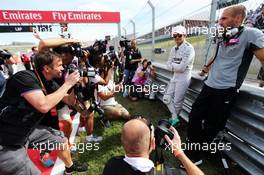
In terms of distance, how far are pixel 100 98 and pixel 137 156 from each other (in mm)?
3139

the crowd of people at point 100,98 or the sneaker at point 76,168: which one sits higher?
the crowd of people at point 100,98

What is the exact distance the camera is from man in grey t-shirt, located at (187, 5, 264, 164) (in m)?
2.53

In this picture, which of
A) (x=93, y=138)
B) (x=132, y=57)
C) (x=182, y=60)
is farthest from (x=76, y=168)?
(x=132, y=57)

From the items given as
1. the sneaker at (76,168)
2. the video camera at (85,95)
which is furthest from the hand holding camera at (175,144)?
the video camera at (85,95)

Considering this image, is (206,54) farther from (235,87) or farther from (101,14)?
(101,14)

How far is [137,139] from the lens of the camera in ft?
4.67

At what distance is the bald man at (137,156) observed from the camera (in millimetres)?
1405

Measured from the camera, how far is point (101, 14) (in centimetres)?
1559

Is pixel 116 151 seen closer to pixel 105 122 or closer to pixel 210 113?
pixel 105 122

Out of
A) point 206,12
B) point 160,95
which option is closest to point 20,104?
point 206,12

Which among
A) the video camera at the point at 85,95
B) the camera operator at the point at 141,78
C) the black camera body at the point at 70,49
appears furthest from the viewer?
the camera operator at the point at 141,78

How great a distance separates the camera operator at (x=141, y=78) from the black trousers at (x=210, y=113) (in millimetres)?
3541

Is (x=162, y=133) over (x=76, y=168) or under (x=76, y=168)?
over

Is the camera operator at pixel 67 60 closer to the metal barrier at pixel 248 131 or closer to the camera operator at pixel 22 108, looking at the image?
the camera operator at pixel 22 108
